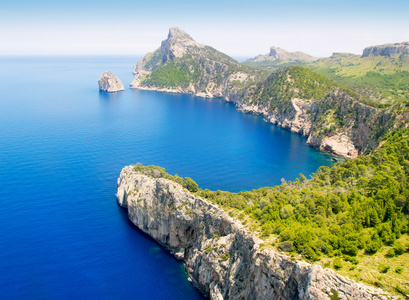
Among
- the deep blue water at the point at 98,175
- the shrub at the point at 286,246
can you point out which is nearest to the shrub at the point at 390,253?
the shrub at the point at 286,246

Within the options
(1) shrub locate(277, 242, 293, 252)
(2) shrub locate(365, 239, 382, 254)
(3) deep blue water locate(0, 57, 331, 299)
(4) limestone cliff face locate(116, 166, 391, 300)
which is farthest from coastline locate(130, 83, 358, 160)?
(1) shrub locate(277, 242, 293, 252)

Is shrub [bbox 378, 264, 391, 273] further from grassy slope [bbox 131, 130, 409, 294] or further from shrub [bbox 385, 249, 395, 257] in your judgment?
shrub [bbox 385, 249, 395, 257]

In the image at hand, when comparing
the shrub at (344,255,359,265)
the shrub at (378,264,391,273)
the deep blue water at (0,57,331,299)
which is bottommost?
the deep blue water at (0,57,331,299)

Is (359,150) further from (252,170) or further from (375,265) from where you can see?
(375,265)

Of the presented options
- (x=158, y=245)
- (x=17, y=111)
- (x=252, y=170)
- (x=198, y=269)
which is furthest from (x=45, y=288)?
(x=17, y=111)

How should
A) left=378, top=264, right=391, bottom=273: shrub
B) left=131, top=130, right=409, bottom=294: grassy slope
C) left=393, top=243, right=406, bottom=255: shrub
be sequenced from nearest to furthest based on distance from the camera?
left=378, top=264, right=391, bottom=273: shrub → left=131, top=130, right=409, bottom=294: grassy slope → left=393, top=243, right=406, bottom=255: shrub

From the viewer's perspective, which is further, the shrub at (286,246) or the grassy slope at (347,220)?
the shrub at (286,246)

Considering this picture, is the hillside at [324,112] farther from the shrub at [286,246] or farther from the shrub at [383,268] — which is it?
the shrub at [383,268]
